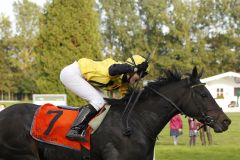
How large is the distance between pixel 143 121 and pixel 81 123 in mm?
780

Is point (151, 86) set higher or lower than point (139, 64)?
lower

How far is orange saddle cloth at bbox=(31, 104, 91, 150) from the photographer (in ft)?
19.5

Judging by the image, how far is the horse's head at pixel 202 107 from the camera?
5547 mm

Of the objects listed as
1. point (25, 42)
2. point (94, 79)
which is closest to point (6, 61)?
point (25, 42)

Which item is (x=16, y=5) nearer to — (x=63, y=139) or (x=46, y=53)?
(x=46, y=53)

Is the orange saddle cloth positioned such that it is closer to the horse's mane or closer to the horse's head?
the horse's mane

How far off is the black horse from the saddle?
0.25 feet

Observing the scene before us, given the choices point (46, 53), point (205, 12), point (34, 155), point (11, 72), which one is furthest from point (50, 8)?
point (11, 72)

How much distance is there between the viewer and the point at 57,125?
6023 mm

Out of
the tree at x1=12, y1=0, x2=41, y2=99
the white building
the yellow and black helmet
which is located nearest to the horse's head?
the yellow and black helmet

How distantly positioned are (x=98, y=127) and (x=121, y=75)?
2.38ft

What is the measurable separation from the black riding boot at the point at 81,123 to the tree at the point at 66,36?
18.9m

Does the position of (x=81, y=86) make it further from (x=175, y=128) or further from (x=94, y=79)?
(x=175, y=128)

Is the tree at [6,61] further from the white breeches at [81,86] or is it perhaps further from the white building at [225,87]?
the white breeches at [81,86]
